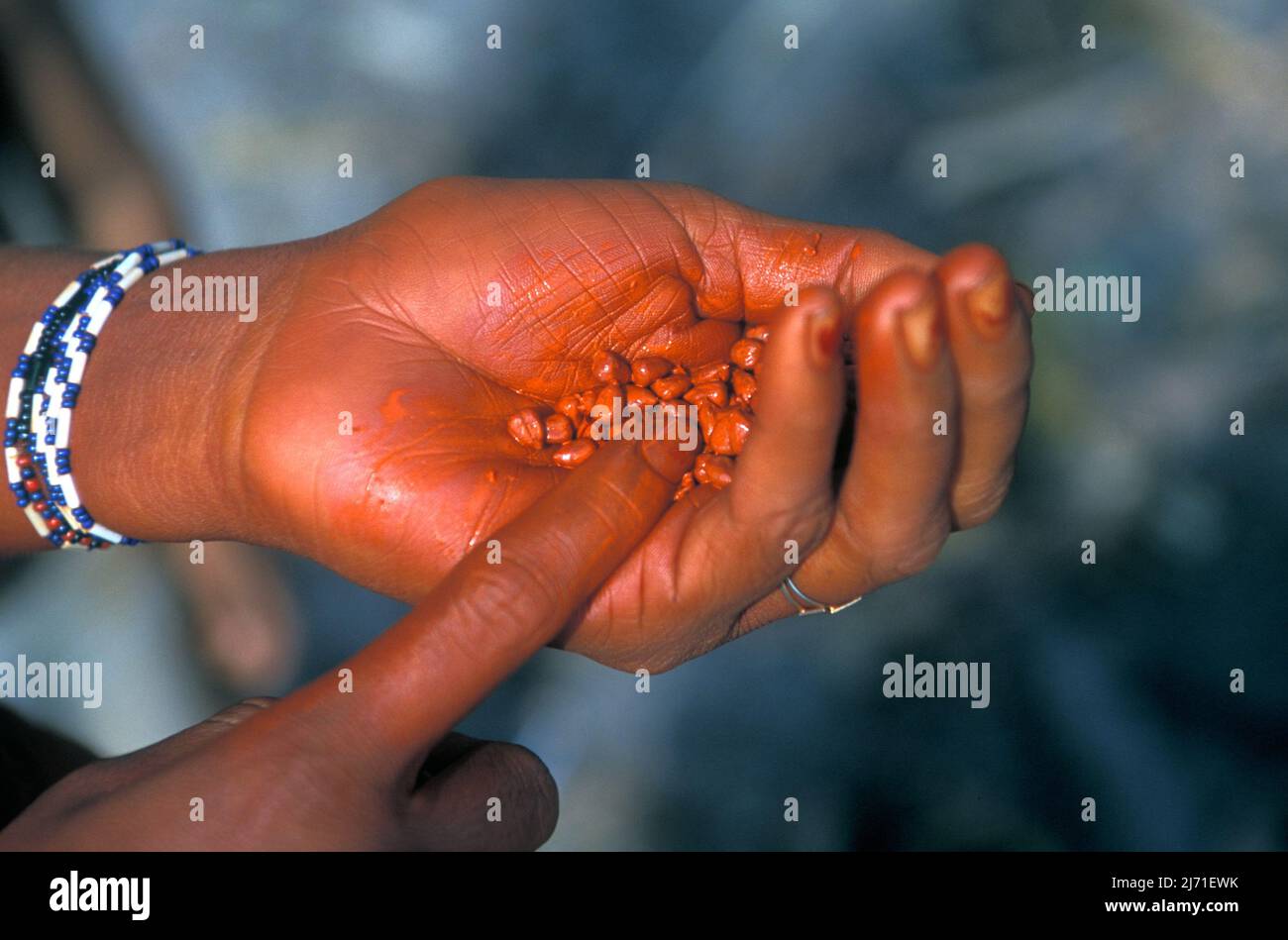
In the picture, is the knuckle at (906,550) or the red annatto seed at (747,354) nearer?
the knuckle at (906,550)

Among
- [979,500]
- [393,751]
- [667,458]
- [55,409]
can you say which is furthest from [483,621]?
[55,409]

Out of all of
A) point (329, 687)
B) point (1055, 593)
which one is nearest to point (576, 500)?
point (329, 687)

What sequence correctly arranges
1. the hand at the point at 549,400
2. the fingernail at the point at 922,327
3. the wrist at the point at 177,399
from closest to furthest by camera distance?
the fingernail at the point at 922,327 → the hand at the point at 549,400 → the wrist at the point at 177,399

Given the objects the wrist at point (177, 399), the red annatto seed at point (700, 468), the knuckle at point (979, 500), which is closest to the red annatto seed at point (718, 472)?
the red annatto seed at point (700, 468)

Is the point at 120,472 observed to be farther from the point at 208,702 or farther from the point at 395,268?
the point at 208,702

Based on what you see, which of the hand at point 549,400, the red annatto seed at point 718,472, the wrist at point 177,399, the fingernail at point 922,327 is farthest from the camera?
the wrist at point 177,399

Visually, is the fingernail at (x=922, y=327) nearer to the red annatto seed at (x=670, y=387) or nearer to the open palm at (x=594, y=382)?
the open palm at (x=594, y=382)
